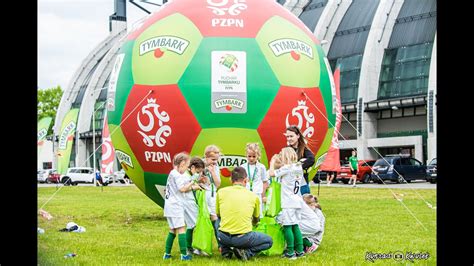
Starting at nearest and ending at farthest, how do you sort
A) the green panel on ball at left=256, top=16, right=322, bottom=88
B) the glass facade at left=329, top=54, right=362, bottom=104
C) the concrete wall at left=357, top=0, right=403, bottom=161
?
the green panel on ball at left=256, top=16, right=322, bottom=88 → the concrete wall at left=357, top=0, right=403, bottom=161 → the glass facade at left=329, top=54, right=362, bottom=104

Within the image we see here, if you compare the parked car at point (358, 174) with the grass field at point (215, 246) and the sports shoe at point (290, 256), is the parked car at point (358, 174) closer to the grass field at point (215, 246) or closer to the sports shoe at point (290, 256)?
the grass field at point (215, 246)

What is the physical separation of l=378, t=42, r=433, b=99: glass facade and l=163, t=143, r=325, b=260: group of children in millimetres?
23967

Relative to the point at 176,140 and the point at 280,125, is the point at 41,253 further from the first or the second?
the point at 280,125

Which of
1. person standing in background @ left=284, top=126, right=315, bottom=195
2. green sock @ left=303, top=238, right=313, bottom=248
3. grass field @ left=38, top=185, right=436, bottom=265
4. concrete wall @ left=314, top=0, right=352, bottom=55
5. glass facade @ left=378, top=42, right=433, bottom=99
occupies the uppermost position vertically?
concrete wall @ left=314, top=0, right=352, bottom=55

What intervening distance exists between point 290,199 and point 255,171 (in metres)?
0.74

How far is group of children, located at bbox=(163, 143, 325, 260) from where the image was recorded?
6762mm

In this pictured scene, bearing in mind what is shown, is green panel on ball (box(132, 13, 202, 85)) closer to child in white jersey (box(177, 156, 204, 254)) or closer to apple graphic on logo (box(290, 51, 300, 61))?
apple graphic on logo (box(290, 51, 300, 61))

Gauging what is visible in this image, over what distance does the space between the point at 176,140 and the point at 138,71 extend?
45.5 inches

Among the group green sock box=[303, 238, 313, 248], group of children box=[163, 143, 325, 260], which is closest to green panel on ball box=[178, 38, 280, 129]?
group of children box=[163, 143, 325, 260]

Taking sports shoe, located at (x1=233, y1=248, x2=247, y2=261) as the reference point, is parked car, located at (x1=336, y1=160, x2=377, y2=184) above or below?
below

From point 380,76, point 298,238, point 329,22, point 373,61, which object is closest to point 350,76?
point 380,76

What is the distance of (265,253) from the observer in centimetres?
686
